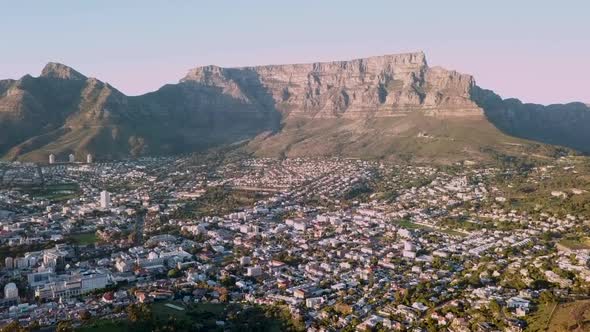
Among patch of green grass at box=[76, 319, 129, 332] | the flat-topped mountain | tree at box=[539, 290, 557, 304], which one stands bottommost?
patch of green grass at box=[76, 319, 129, 332]

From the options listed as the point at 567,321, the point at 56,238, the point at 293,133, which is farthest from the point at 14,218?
the point at 293,133

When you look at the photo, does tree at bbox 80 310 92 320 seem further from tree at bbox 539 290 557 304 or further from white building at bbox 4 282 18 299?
tree at bbox 539 290 557 304

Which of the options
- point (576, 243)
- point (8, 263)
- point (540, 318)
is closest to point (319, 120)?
point (576, 243)

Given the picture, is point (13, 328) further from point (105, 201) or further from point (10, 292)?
point (105, 201)

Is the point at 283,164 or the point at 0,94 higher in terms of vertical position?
the point at 0,94

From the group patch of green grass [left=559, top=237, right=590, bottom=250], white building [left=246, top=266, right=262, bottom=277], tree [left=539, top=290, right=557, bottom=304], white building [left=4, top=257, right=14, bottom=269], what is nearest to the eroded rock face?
patch of green grass [left=559, top=237, right=590, bottom=250]

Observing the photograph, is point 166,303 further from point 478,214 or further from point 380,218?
point 478,214

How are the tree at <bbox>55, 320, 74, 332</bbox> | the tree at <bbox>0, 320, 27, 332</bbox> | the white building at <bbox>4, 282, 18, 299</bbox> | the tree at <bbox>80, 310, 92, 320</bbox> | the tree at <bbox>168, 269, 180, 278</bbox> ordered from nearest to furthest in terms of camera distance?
the tree at <bbox>0, 320, 27, 332</bbox>
the tree at <bbox>55, 320, 74, 332</bbox>
the tree at <bbox>80, 310, 92, 320</bbox>
the white building at <bbox>4, 282, 18, 299</bbox>
the tree at <bbox>168, 269, 180, 278</bbox>

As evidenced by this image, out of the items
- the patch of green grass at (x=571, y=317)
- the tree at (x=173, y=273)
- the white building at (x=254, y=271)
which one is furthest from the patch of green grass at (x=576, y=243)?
the tree at (x=173, y=273)
